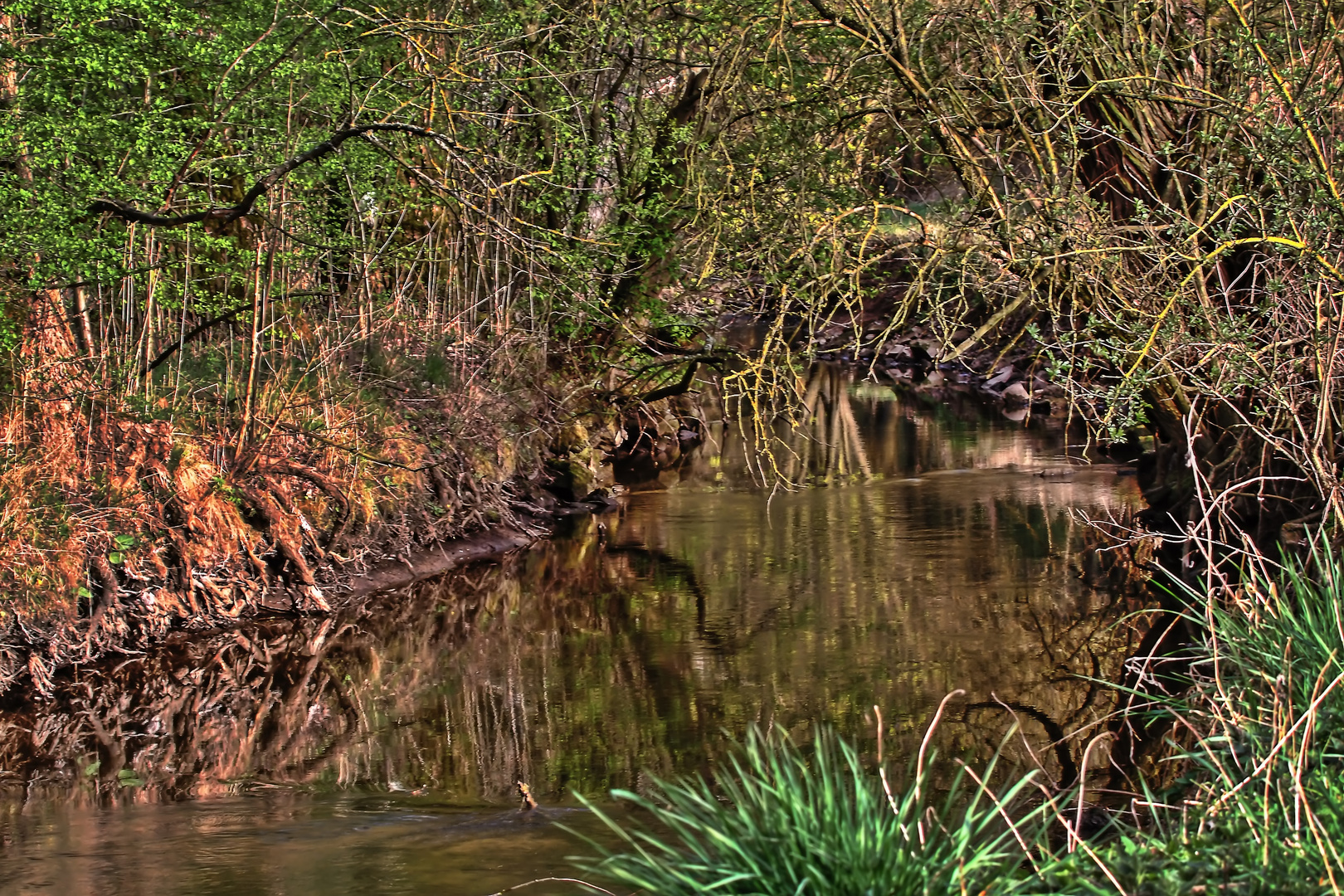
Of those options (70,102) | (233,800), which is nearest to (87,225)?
(70,102)

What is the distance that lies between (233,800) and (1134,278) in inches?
242

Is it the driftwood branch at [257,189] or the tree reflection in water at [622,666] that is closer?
the tree reflection in water at [622,666]

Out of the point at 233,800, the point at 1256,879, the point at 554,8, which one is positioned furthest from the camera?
the point at 554,8

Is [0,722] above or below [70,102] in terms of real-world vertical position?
below

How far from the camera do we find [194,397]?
1137 centimetres

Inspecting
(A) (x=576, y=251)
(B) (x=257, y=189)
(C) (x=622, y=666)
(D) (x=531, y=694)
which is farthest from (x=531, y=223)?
(D) (x=531, y=694)

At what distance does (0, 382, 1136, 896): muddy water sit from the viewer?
6289 millimetres

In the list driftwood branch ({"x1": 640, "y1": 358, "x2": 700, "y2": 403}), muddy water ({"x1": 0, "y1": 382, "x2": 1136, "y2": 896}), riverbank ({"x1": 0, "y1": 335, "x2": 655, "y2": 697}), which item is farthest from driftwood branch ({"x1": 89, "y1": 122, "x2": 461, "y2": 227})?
driftwood branch ({"x1": 640, "y1": 358, "x2": 700, "y2": 403})

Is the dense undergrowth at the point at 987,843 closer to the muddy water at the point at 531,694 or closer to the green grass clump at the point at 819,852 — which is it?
the green grass clump at the point at 819,852

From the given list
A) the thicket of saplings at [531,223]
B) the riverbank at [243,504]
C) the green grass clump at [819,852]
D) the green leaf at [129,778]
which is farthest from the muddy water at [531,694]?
the green grass clump at [819,852]

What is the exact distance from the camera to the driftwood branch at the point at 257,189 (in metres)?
8.94

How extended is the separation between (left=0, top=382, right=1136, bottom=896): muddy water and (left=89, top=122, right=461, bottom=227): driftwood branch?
2.87 meters

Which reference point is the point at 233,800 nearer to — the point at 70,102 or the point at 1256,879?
the point at 70,102

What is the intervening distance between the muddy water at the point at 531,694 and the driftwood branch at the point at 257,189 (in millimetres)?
2872
